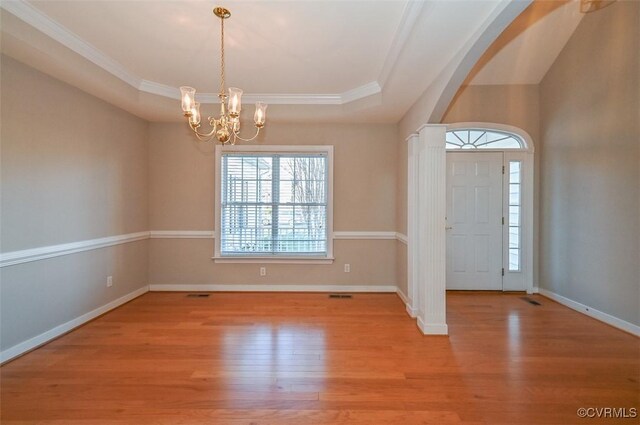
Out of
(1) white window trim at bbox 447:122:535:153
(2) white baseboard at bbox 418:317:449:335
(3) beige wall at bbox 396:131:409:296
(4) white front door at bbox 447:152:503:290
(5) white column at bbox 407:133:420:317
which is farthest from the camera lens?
(4) white front door at bbox 447:152:503:290

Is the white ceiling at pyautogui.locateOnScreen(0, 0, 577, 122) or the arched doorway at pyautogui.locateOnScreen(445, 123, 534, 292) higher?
the white ceiling at pyautogui.locateOnScreen(0, 0, 577, 122)

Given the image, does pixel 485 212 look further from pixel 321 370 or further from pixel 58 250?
pixel 58 250

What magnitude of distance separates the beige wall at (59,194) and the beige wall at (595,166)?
573cm

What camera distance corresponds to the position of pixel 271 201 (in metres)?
4.39

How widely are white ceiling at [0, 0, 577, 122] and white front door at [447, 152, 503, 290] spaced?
139 cm

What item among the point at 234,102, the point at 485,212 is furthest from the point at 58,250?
the point at 485,212

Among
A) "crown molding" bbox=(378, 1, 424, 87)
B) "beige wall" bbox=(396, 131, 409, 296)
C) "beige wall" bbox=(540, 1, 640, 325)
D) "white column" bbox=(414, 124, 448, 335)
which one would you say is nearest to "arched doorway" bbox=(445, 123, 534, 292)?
"beige wall" bbox=(540, 1, 640, 325)

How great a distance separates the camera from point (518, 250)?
14.5 ft

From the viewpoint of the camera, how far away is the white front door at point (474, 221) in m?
4.44

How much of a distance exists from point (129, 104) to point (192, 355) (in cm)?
299

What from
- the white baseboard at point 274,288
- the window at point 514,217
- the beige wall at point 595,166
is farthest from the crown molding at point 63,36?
the beige wall at point 595,166

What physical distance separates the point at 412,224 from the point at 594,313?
2298mm

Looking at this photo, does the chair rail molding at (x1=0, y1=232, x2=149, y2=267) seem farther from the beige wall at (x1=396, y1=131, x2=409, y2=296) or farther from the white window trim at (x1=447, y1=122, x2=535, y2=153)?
the white window trim at (x1=447, y1=122, x2=535, y2=153)

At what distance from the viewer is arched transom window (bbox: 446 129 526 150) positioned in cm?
445
